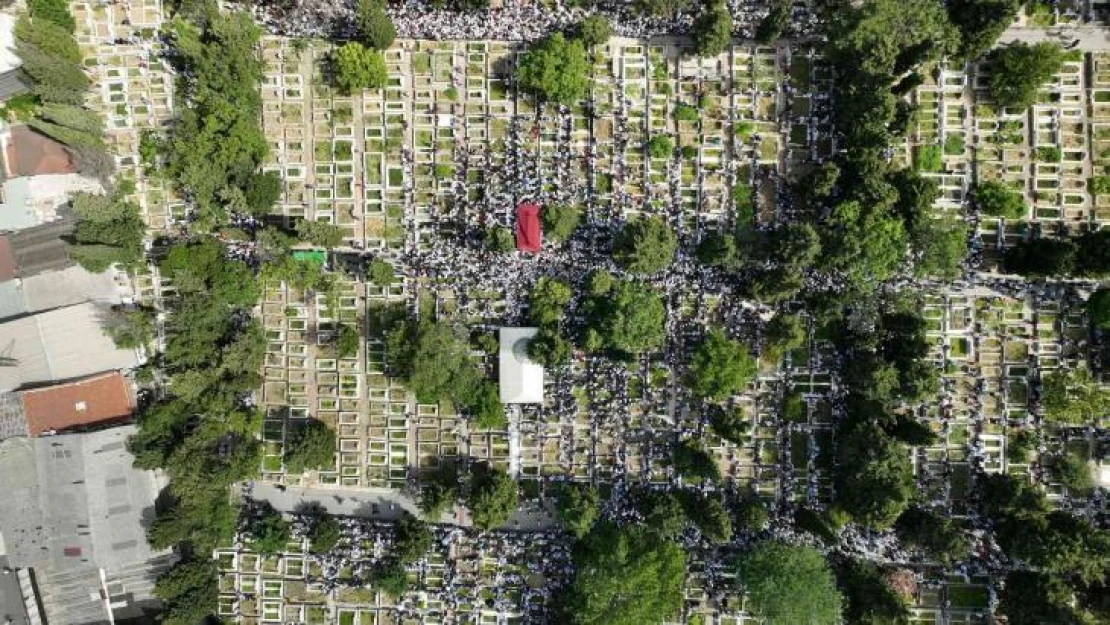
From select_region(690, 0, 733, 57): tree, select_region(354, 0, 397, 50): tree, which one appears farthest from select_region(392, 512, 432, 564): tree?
select_region(690, 0, 733, 57): tree

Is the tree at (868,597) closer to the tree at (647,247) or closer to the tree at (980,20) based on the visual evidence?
the tree at (647,247)

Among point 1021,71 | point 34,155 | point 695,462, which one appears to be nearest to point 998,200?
point 1021,71

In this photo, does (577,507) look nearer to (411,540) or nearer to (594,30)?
(411,540)

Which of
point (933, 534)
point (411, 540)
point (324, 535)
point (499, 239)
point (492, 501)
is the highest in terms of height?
point (499, 239)

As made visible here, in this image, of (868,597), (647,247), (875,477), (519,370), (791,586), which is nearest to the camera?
(791,586)

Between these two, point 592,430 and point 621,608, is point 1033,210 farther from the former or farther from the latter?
point 621,608

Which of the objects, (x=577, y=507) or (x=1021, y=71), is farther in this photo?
(x=577, y=507)
